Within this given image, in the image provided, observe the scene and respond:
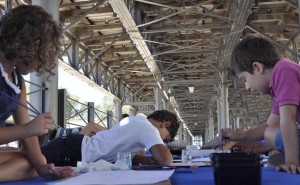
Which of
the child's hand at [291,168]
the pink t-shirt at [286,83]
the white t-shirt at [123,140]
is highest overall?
the pink t-shirt at [286,83]

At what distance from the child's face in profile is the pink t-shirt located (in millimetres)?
1218

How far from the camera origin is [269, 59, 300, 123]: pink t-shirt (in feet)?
7.06

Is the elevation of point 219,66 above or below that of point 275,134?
above

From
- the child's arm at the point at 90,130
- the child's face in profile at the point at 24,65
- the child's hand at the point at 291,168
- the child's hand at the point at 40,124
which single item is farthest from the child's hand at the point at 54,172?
the child's arm at the point at 90,130

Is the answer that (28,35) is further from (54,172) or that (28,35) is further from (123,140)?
(123,140)

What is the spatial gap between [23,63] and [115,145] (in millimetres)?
1309

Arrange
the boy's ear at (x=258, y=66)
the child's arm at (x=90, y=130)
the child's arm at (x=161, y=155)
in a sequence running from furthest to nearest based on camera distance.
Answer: the child's arm at (x=90, y=130)
the child's arm at (x=161, y=155)
the boy's ear at (x=258, y=66)

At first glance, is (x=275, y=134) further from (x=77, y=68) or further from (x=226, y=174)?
(x=77, y=68)

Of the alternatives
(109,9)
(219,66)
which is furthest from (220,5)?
(219,66)

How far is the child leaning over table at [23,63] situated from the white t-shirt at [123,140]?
1.12 metres

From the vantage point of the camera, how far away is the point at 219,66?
12453 mm

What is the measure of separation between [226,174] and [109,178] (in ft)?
1.44

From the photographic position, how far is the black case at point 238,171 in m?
1.47

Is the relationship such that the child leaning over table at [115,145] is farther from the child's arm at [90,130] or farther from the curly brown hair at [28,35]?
the curly brown hair at [28,35]
